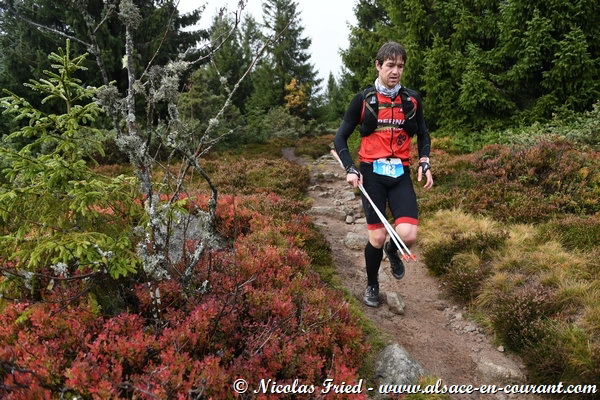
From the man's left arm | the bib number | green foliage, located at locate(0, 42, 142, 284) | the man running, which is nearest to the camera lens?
green foliage, located at locate(0, 42, 142, 284)

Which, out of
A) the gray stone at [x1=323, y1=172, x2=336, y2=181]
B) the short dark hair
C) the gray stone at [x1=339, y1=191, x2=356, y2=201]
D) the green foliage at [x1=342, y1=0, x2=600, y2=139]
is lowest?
the gray stone at [x1=339, y1=191, x2=356, y2=201]

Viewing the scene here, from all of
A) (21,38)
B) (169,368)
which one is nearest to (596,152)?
(169,368)

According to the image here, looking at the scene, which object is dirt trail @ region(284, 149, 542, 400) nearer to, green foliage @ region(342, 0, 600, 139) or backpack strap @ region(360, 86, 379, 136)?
backpack strap @ region(360, 86, 379, 136)

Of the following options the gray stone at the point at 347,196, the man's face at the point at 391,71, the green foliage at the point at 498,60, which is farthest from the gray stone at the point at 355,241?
the green foliage at the point at 498,60

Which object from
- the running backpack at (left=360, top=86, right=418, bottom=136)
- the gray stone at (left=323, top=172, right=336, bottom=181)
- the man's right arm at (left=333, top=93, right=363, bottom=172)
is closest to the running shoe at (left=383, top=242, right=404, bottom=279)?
the man's right arm at (left=333, top=93, right=363, bottom=172)

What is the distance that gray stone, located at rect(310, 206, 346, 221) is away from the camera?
903cm

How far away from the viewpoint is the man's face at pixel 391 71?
13.6 ft

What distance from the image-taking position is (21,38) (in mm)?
14211

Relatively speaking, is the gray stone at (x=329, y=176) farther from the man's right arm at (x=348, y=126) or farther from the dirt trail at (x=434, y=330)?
the man's right arm at (x=348, y=126)

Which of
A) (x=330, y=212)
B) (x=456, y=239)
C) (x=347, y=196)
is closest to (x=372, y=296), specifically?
(x=456, y=239)

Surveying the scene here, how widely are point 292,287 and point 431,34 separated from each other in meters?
13.9

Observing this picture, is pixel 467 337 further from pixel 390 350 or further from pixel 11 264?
pixel 11 264

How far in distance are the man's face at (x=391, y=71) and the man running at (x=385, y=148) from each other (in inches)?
0.4

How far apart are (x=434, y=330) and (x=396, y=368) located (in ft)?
4.49
